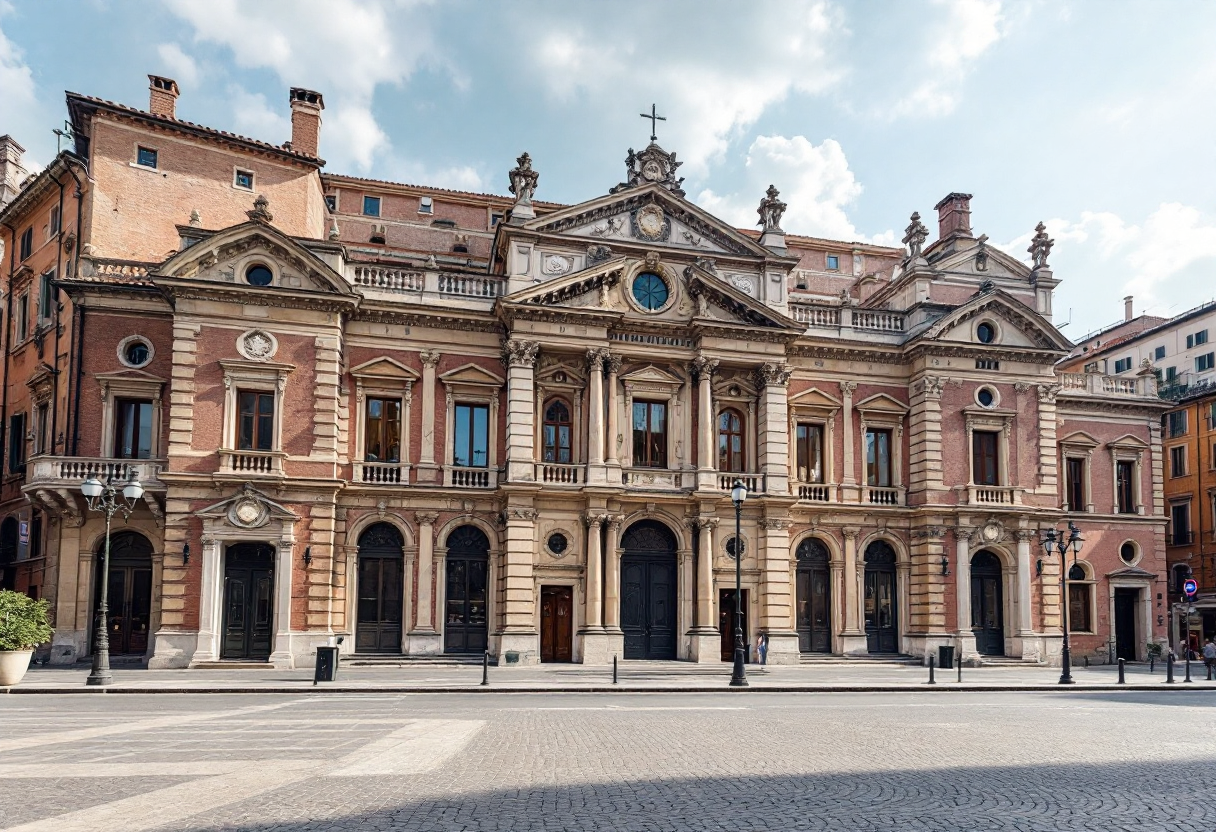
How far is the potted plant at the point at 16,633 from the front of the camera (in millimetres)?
24797

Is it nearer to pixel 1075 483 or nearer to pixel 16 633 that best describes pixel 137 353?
pixel 16 633

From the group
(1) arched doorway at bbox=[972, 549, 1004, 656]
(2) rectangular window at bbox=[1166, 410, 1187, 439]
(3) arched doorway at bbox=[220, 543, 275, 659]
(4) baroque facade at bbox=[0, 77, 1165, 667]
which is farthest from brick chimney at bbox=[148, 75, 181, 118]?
(2) rectangular window at bbox=[1166, 410, 1187, 439]

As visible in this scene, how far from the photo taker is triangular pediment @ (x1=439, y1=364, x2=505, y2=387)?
36.7 meters

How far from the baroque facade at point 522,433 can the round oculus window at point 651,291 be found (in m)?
0.11

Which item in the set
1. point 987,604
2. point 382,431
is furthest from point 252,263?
point 987,604

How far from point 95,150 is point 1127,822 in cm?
3909

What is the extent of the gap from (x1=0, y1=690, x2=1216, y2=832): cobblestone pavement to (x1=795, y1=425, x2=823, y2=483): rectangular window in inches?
753

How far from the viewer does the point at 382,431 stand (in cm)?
3641

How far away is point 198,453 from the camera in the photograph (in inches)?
1313

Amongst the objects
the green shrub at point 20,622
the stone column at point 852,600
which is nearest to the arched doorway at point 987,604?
the stone column at point 852,600

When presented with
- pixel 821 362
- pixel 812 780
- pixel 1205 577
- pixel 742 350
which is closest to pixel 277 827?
pixel 812 780

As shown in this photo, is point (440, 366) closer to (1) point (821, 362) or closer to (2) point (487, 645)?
(2) point (487, 645)

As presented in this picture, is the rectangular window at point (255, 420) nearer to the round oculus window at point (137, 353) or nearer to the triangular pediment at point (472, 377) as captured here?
the round oculus window at point (137, 353)

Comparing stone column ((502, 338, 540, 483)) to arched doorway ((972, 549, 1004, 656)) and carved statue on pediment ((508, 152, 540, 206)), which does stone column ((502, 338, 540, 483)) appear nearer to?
carved statue on pediment ((508, 152, 540, 206))
